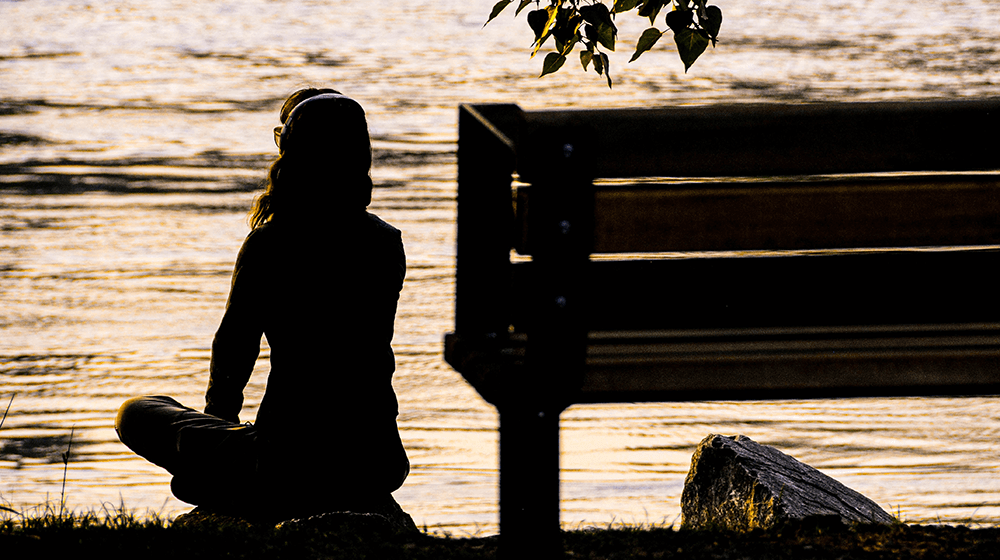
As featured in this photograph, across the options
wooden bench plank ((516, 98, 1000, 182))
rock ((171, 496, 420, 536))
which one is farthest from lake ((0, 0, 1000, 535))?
rock ((171, 496, 420, 536))

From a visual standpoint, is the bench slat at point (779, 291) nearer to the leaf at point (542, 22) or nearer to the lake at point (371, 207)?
the lake at point (371, 207)

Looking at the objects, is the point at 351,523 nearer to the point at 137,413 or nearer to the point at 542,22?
the point at 137,413

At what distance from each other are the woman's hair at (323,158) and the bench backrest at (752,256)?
66 centimetres

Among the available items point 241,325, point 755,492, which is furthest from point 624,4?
point 755,492

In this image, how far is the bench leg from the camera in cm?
225

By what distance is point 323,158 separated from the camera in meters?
2.96

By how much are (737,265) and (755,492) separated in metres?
1.32

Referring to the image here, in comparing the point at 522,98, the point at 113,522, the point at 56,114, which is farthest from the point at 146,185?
the point at 113,522

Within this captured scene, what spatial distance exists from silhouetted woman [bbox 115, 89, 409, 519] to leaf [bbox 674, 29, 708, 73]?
81 cm

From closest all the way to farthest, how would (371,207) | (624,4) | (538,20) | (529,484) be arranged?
(529,484) < (538,20) < (624,4) < (371,207)

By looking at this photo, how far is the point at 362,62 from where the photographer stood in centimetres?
1375

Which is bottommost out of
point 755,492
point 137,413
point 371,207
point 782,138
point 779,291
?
point 371,207

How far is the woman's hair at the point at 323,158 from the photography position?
2949mm

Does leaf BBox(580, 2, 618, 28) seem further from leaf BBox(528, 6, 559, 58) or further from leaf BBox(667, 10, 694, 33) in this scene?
leaf BBox(667, 10, 694, 33)
